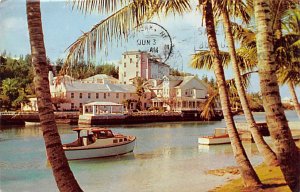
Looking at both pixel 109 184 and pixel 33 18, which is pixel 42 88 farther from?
pixel 109 184

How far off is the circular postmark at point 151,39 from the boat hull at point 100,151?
1550mm

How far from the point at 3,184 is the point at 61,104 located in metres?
0.93

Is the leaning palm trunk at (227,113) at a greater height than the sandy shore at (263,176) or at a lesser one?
greater

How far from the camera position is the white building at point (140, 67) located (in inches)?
175

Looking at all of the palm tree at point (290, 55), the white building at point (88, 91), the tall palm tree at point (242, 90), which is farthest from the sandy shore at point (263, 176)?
the white building at point (88, 91)

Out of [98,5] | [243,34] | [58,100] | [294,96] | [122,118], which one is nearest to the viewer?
[98,5]

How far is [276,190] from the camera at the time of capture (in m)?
4.34

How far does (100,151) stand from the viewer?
671 cm

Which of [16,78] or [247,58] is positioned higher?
[247,58]

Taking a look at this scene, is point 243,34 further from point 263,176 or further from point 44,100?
point 44,100

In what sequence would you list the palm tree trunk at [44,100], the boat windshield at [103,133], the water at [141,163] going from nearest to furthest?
the palm tree trunk at [44,100] < the water at [141,163] < the boat windshield at [103,133]

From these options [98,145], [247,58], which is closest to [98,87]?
[247,58]

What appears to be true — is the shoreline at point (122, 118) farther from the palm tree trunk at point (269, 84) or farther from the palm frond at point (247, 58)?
the palm tree trunk at point (269, 84)

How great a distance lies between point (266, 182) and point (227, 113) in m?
0.69
